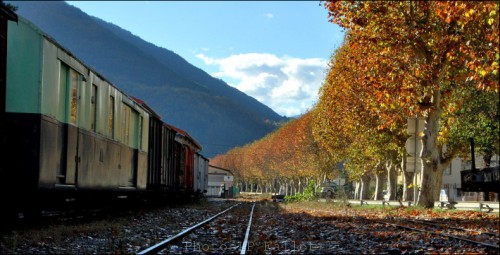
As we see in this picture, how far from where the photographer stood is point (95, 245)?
29.8 ft

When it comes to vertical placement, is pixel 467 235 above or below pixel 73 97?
below

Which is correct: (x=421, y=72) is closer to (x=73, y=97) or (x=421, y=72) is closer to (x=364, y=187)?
(x=73, y=97)

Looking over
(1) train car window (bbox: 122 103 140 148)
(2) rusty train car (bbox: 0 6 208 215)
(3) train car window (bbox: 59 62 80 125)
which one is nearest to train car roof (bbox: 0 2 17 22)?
(2) rusty train car (bbox: 0 6 208 215)

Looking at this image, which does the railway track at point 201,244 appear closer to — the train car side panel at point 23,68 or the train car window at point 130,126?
the train car side panel at point 23,68

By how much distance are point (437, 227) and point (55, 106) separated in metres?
8.25

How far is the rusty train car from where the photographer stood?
8.88 m

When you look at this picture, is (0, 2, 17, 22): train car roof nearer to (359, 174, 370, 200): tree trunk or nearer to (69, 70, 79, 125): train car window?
(69, 70, 79, 125): train car window

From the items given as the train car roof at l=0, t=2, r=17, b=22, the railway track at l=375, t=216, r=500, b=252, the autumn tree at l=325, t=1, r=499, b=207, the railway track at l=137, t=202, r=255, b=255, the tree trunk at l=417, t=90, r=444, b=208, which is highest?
the autumn tree at l=325, t=1, r=499, b=207

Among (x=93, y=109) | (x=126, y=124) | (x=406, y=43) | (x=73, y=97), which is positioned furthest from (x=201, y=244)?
(x=406, y=43)

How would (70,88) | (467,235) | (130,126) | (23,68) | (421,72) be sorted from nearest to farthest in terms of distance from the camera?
(23,68)
(467,235)
(70,88)
(130,126)
(421,72)

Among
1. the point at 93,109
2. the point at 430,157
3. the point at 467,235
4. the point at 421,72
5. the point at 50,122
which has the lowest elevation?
the point at 467,235

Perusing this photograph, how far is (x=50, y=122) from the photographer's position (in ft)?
31.0

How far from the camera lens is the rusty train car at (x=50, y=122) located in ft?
29.1

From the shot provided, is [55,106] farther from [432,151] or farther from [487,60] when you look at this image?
[432,151]
